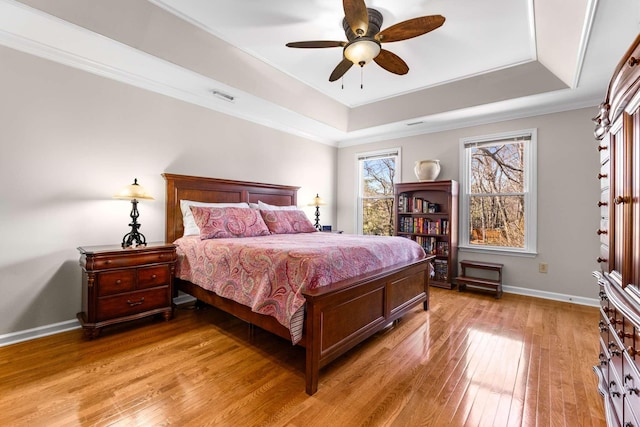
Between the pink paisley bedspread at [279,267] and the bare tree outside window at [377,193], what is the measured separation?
7.70 feet

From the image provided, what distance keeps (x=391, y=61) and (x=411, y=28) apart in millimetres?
434

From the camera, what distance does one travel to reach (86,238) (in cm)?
278

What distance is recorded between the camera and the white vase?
4371 mm

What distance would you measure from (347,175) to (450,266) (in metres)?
2.50

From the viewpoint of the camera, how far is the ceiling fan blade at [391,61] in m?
2.52

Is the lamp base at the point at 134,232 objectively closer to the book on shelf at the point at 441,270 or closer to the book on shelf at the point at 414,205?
the book on shelf at the point at 414,205

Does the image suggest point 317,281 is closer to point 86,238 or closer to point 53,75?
point 86,238

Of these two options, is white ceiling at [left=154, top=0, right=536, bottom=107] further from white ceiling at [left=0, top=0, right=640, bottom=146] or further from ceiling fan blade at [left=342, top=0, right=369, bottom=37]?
ceiling fan blade at [left=342, top=0, right=369, bottom=37]

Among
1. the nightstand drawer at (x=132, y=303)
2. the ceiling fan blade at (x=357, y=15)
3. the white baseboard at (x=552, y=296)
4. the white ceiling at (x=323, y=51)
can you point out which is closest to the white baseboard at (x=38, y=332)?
the nightstand drawer at (x=132, y=303)

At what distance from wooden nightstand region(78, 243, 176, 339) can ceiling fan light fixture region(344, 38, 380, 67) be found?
2.41m

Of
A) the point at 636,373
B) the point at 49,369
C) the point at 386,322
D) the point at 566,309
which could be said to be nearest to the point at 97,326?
the point at 49,369

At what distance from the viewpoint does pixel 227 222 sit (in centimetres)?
313

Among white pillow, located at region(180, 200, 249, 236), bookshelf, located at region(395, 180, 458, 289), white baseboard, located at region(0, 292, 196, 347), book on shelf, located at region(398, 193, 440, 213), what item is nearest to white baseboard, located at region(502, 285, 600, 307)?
bookshelf, located at region(395, 180, 458, 289)

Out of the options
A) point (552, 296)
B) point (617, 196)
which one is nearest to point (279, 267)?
point (617, 196)
